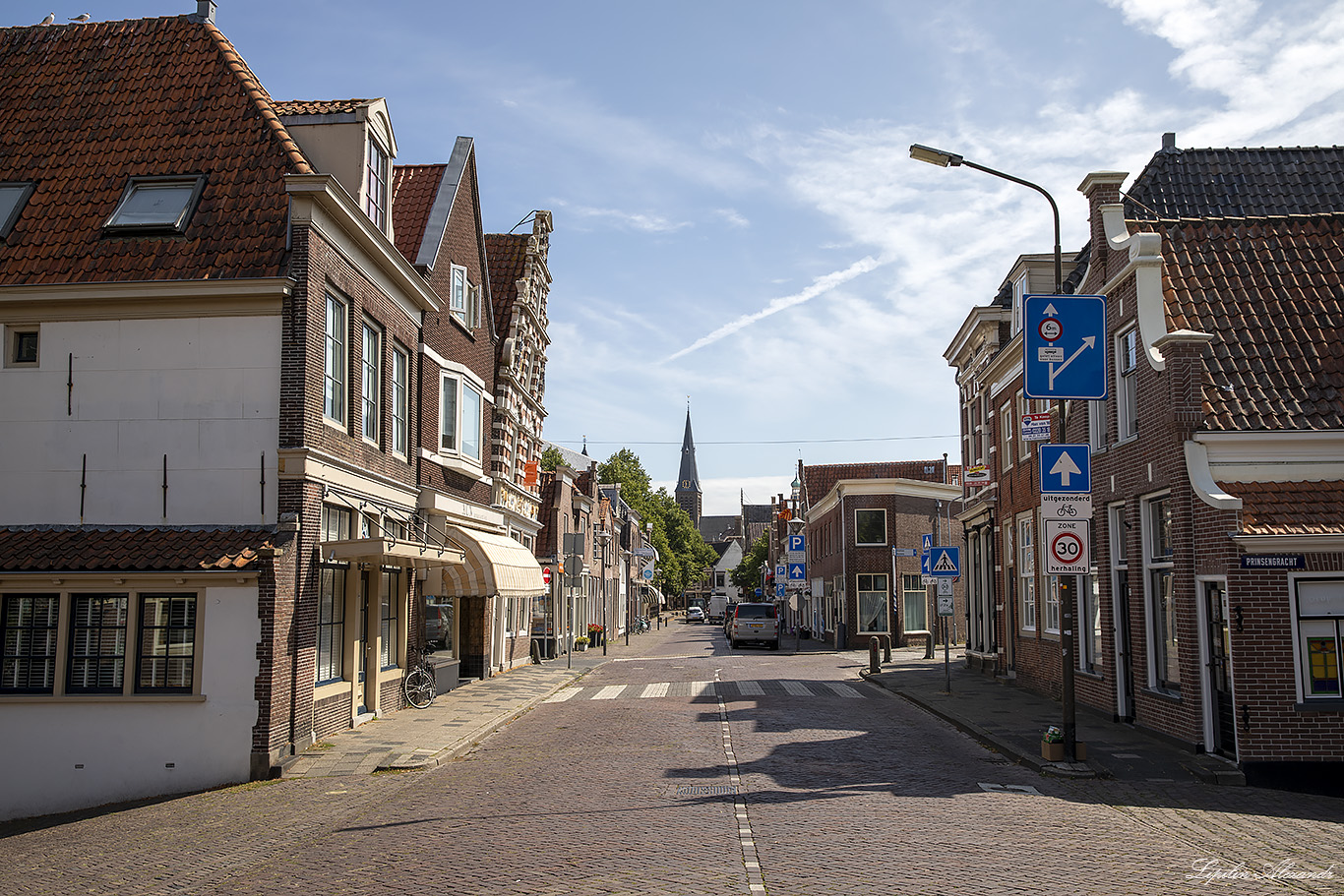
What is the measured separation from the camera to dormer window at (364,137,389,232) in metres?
18.2

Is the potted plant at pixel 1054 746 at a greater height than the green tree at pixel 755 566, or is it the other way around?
the green tree at pixel 755 566

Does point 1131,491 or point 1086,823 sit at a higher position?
point 1131,491

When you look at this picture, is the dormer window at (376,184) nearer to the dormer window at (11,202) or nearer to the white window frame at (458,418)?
the white window frame at (458,418)

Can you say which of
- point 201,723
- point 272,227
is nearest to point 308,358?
point 272,227

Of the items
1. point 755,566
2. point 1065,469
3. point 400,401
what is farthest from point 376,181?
point 755,566

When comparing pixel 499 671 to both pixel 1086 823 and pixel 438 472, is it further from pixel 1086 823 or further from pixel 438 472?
pixel 1086 823

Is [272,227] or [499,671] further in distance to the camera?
[499,671]

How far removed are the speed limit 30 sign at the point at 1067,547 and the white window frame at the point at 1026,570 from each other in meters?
9.86

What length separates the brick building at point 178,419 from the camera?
14.0 m

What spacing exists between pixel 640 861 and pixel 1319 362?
11660 mm

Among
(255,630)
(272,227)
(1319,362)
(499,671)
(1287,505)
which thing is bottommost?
(499,671)

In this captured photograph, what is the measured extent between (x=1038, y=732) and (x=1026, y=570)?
8510mm

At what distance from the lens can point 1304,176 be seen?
1981 cm

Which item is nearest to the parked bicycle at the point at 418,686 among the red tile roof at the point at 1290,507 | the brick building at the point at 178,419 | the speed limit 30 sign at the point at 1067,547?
the brick building at the point at 178,419
